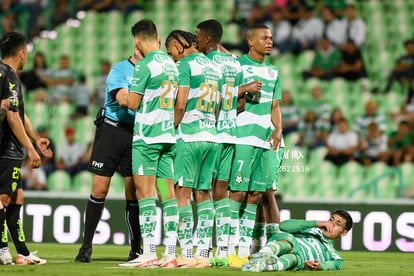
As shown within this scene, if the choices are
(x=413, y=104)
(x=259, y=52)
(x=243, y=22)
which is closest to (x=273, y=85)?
(x=259, y=52)

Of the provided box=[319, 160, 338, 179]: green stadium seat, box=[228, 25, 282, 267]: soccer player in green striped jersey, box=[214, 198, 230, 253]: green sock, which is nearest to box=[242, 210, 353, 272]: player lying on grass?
box=[214, 198, 230, 253]: green sock

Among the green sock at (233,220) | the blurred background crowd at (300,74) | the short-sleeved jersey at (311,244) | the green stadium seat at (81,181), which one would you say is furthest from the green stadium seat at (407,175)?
the short-sleeved jersey at (311,244)

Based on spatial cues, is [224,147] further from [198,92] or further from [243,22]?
[243,22]

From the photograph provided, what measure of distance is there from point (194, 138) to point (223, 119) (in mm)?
578

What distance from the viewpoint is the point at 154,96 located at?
31.6 ft

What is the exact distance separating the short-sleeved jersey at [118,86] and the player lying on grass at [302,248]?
6.34 feet

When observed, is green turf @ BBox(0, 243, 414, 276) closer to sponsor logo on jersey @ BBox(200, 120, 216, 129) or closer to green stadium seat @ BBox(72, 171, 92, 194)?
sponsor logo on jersey @ BBox(200, 120, 216, 129)

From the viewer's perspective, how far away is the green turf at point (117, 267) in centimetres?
906

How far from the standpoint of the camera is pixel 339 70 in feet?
65.5

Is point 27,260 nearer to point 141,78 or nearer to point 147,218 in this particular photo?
point 147,218

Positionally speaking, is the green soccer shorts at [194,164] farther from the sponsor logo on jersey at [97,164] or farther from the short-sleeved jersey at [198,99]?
the sponsor logo on jersey at [97,164]

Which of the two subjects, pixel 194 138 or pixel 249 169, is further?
pixel 249 169

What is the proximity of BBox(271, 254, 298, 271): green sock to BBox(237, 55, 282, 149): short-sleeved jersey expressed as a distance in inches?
66.5

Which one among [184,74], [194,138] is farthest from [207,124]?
[184,74]
